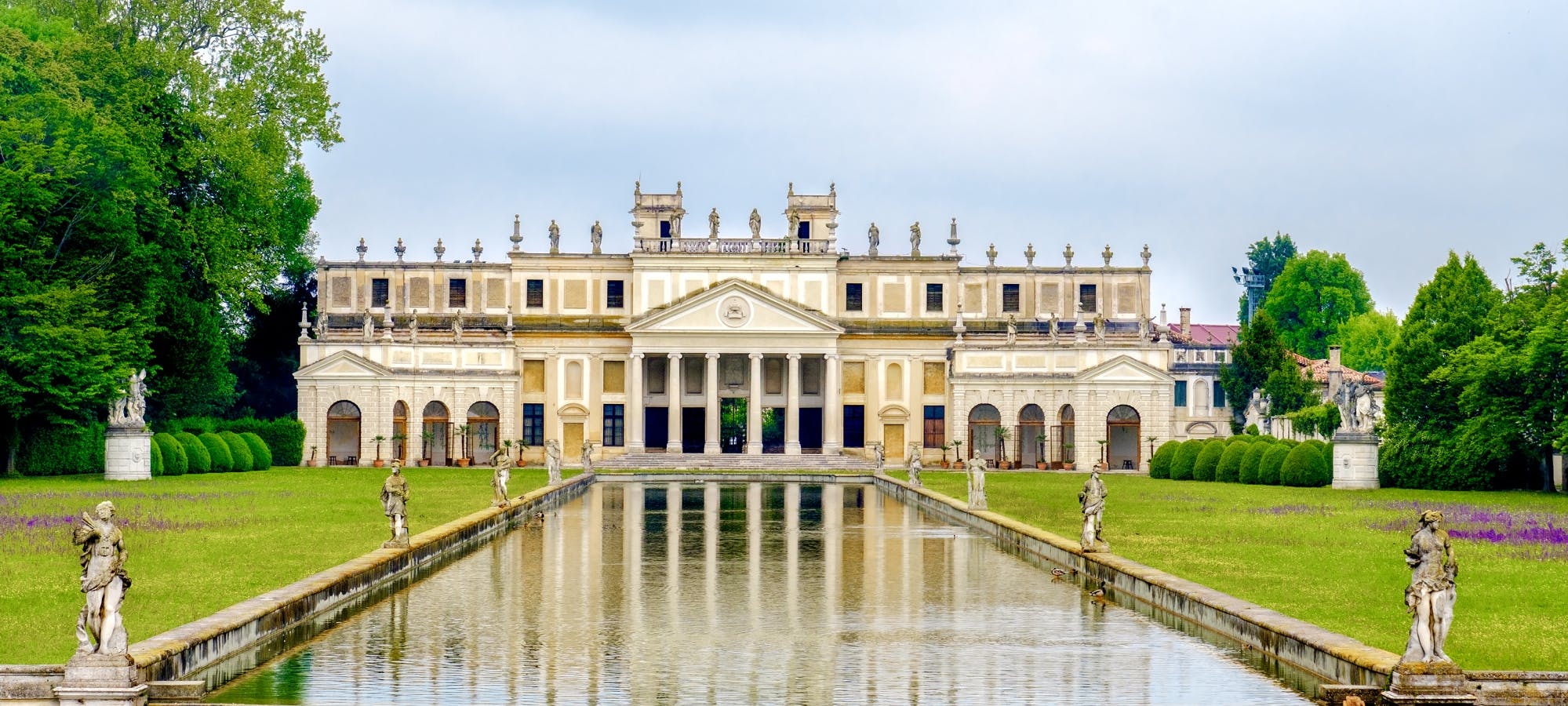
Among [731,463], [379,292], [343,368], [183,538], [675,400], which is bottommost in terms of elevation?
[183,538]

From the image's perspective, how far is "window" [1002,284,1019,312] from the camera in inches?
3393

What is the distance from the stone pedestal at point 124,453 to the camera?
4719cm

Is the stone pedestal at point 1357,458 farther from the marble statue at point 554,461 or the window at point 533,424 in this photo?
the window at point 533,424

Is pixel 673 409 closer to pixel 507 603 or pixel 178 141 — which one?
pixel 178 141

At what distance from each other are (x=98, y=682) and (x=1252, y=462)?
46.8 metres

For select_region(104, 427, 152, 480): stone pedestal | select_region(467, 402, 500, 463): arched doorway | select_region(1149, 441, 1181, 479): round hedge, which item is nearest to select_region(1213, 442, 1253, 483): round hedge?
select_region(1149, 441, 1181, 479): round hedge

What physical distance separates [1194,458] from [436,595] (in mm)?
43483

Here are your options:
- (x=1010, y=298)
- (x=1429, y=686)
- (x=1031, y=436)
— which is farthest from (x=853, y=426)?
(x=1429, y=686)

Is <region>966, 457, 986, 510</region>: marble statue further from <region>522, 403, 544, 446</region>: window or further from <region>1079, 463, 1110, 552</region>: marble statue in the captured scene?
<region>522, 403, 544, 446</region>: window

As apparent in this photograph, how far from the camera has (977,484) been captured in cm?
3700

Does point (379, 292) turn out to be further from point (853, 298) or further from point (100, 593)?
point (100, 593)

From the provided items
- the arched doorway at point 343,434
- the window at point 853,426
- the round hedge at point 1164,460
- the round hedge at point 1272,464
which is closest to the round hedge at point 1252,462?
the round hedge at point 1272,464

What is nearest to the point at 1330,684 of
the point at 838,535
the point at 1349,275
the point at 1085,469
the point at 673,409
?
the point at 838,535

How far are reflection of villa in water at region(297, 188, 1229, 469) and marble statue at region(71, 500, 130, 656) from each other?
201ft
